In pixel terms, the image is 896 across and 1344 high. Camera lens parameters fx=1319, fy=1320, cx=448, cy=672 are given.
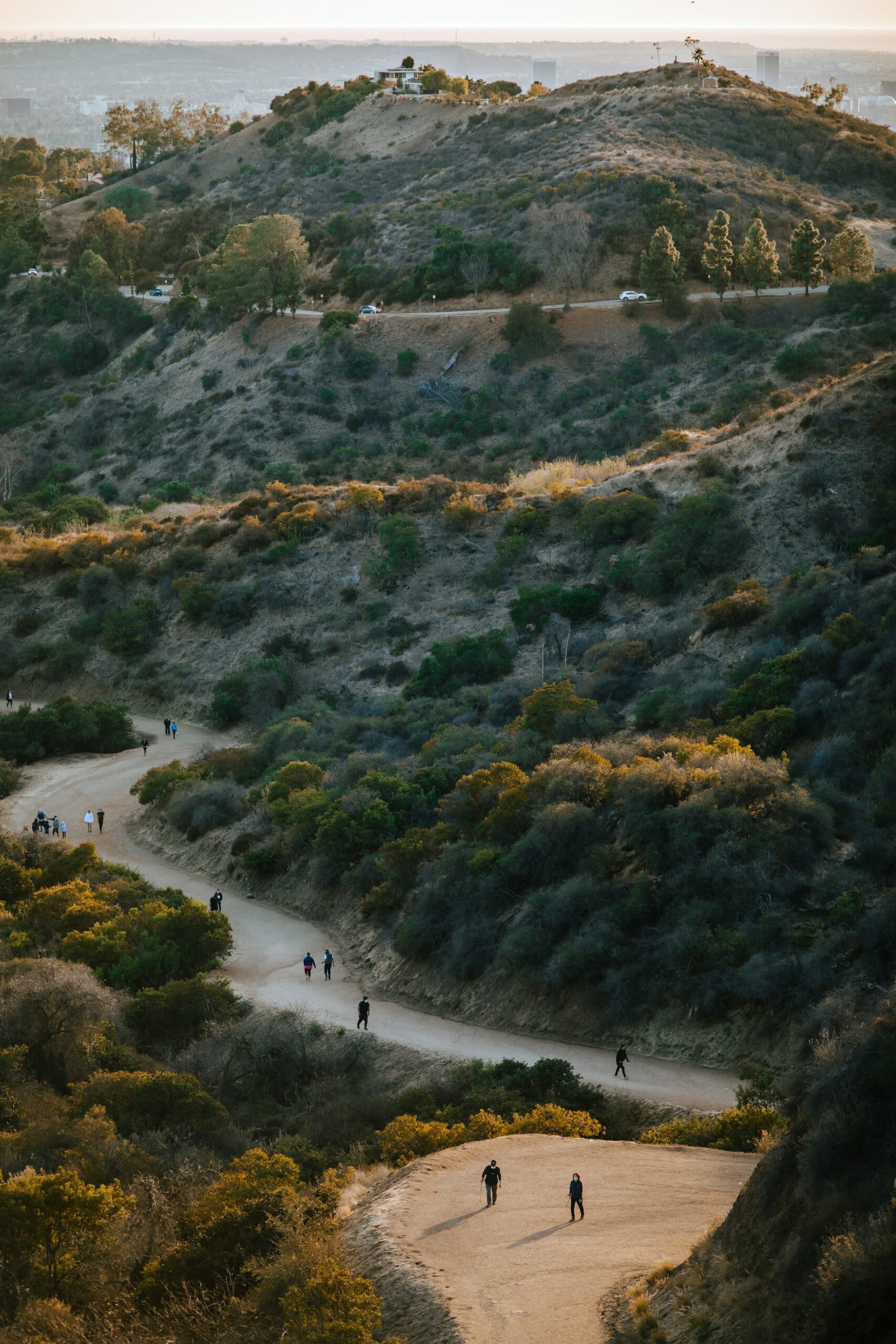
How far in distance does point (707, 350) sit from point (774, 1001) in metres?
51.0

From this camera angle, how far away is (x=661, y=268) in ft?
232

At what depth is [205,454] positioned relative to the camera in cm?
7306

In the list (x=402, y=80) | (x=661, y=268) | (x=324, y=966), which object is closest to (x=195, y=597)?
(x=324, y=966)

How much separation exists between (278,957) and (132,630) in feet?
81.8

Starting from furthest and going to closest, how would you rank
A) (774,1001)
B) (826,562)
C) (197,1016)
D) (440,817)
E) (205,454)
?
(205,454)
(826,562)
(440,817)
(197,1016)
(774,1001)

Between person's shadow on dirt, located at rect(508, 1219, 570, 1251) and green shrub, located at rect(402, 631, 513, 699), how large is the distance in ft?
85.9

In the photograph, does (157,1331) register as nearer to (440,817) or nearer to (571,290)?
(440,817)

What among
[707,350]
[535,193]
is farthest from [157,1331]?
[535,193]

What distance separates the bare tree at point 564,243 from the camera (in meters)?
74.9

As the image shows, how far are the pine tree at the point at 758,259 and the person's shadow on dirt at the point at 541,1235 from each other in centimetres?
6230

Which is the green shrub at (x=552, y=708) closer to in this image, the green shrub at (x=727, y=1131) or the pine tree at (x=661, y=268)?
the green shrub at (x=727, y=1131)

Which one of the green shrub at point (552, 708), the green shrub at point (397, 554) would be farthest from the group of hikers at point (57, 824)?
the green shrub at point (397, 554)

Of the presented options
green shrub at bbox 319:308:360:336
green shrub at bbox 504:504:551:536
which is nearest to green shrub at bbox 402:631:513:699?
green shrub at bbox 504:504:551:536

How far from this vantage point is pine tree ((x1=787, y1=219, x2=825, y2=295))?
68.9 metres
